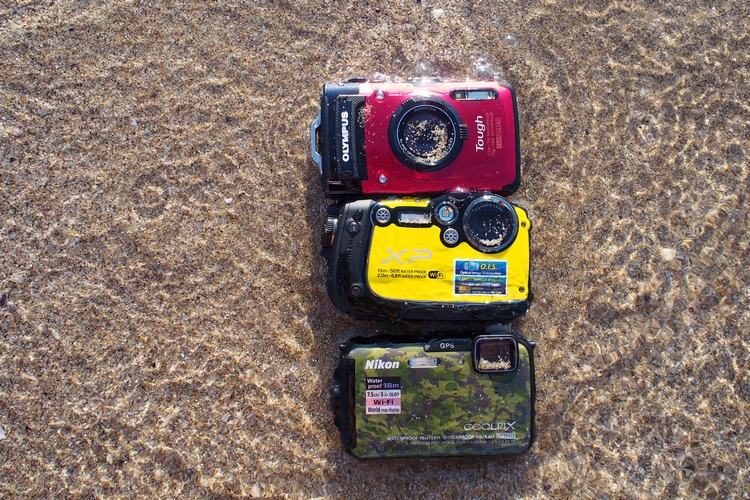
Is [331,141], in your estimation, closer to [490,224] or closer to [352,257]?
[352,257]

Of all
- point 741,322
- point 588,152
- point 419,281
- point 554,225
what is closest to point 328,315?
point 419,281

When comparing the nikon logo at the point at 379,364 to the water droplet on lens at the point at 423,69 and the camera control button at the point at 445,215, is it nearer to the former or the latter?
the camera control button at the point at 445,215

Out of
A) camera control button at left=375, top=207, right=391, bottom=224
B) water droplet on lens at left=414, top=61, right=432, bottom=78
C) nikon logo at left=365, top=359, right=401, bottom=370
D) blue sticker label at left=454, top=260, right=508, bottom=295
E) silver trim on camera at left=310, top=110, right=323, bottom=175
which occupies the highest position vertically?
water droplet on lens at left=414, top=61, right=432, bottom=78

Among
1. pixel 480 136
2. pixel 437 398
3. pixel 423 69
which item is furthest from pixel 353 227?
pixel 423 69

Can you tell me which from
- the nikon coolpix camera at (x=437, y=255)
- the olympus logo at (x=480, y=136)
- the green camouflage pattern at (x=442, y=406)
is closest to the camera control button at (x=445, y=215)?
the nikon coolpix camera at (x=437, y=255)

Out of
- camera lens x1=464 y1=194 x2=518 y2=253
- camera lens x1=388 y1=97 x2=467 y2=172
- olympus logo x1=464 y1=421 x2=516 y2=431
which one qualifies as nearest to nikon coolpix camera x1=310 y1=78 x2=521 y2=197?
camera lens x1=388 y1=97 x2=467 y2=172

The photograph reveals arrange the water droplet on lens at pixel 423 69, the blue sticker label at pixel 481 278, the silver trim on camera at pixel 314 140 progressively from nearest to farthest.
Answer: the blue sticker label at pixel 481 278
the silver trim on camera at pixel 314 140
the water droplet on lens at pixel 423 69

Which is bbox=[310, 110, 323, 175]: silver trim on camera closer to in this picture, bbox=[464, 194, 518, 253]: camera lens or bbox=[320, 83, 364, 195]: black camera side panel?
bbox=[320, 83, 364, 195]: black camera side panel

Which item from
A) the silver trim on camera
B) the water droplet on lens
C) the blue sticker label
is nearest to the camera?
the blue sticker label
